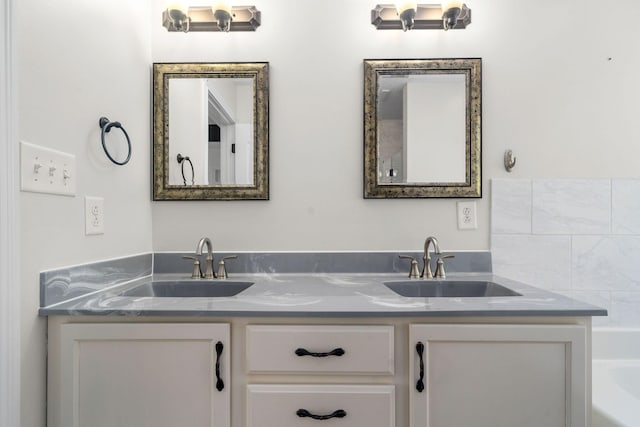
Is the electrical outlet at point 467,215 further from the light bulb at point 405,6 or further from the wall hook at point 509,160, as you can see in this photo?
the light bulb at point 405,6

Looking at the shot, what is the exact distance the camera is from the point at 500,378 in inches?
41.4

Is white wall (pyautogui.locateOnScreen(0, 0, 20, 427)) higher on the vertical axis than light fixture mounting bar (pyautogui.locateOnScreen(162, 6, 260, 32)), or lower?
lower

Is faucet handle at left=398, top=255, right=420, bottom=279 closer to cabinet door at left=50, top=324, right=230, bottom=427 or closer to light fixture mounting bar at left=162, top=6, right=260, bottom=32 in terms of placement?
cabinet door at left=50, top=324, right=230, bottom=427

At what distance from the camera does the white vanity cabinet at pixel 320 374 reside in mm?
1054

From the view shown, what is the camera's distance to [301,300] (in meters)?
1.15

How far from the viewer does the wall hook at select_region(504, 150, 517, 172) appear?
163 centimetres

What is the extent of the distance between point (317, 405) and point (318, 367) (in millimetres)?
105

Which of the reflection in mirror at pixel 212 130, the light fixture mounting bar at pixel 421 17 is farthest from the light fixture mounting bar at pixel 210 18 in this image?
the light fixture mounting bar at pixel 421 17

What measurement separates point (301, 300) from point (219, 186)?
75cm

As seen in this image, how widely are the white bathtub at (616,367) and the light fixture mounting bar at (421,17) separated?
1.50m

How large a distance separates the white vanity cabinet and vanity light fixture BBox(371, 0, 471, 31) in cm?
130

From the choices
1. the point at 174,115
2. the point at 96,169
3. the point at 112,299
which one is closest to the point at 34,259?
the point at 112,299

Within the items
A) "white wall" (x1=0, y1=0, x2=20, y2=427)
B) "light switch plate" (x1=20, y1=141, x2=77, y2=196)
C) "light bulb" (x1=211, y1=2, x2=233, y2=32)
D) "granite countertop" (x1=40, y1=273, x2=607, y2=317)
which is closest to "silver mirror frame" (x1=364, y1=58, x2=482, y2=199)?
"granite countertop" (x1=40, y1=273, x2=607, y2=317)

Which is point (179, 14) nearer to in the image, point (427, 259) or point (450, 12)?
point (450, 12)
